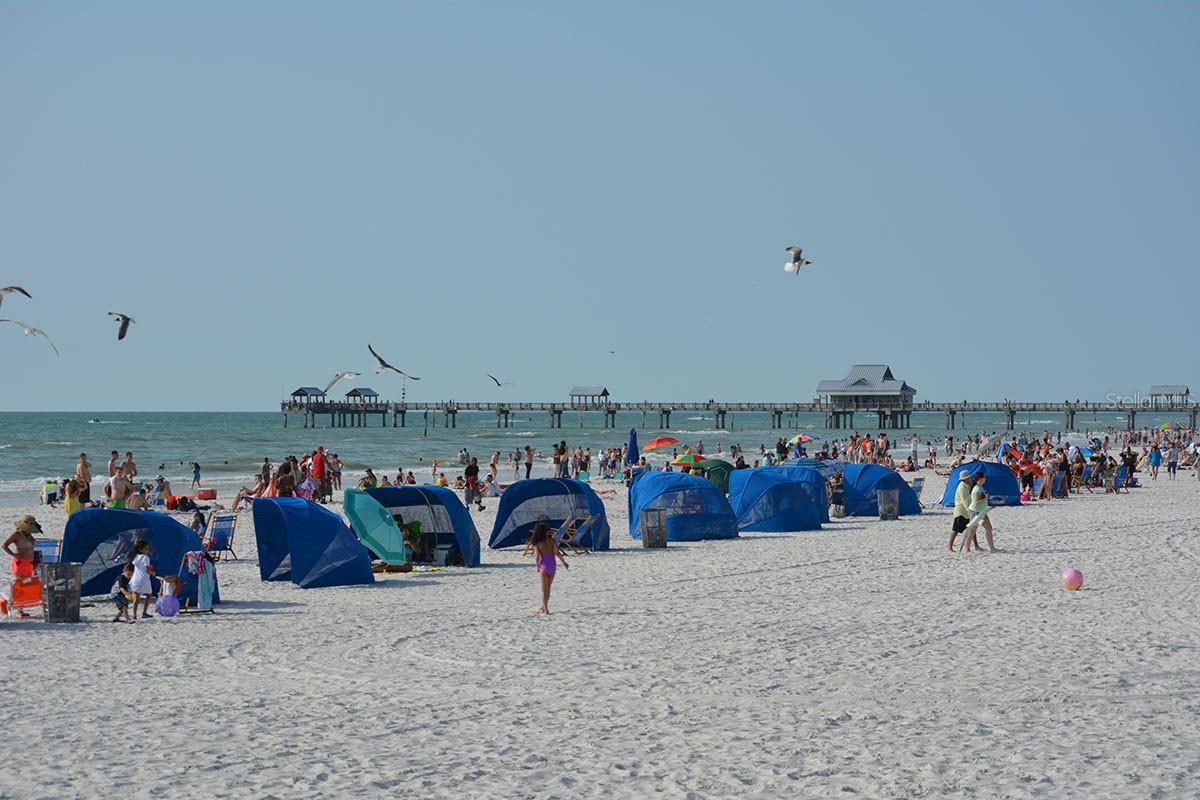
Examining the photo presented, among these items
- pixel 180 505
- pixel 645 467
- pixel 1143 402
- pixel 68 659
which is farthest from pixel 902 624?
pixel 1143 402

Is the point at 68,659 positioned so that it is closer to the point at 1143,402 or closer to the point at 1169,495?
the point at 1169,495

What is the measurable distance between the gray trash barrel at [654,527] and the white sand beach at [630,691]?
11.8 ft

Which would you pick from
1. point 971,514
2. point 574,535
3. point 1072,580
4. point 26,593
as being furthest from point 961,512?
Answer: point 26,593

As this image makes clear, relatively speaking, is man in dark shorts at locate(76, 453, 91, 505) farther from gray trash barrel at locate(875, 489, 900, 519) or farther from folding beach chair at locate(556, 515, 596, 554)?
gray trash barrel at locate(875, 489, 900, 519)

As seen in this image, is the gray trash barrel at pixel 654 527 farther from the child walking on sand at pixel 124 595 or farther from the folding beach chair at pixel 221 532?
the child walking on sand at pixel 124 595

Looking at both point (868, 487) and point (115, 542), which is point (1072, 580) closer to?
point (115, 542)

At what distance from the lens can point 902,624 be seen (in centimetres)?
1173

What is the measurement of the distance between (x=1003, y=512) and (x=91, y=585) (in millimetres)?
17018

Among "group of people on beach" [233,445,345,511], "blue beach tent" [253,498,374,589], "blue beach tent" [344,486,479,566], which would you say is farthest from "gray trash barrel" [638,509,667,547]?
"blue beach tent" [253,498,374,589]

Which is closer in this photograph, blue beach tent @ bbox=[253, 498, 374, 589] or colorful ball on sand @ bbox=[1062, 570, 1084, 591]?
colorful ball on sand @ bbox=[1062, 570, 1084, 591]

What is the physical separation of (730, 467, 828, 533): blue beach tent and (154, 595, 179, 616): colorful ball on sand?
10891 millimetres

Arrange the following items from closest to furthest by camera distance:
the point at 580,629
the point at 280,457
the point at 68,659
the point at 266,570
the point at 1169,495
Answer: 1. the point at 68,659
2. the point at 580,629
3. the point at 266,570
4. the point at 1169,495
5. the point at 280,457

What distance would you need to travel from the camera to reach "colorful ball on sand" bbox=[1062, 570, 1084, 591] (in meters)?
13.7

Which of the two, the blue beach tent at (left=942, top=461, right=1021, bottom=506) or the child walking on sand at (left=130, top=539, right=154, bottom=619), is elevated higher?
the blue beach tent at (left=942, top=461, right=1021, bottom=506)
